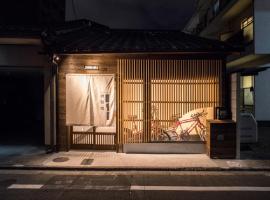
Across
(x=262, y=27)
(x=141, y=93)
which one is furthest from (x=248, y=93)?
(x=141, y=93)

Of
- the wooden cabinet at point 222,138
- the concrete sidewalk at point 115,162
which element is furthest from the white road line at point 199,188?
the wooden cabinet at point 222,138

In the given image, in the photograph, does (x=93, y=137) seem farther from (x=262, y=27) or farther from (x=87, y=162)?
(x=262, y=27)

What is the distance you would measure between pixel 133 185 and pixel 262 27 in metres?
13.3

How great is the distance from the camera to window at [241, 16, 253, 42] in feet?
60.3

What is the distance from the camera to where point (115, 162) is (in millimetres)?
10273

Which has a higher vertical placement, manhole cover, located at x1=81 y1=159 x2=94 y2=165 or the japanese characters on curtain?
the japanese characters on curtain

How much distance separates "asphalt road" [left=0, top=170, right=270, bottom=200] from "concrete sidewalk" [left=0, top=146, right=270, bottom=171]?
39cm

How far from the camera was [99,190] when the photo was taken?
24.6 feet

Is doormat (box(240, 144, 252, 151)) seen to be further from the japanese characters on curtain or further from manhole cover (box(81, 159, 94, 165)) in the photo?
manhole cover (box(81, 159, 94, 165))

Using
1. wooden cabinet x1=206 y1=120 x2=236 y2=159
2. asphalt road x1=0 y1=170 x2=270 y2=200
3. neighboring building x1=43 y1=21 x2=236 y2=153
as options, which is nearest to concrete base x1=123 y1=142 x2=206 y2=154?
neighboring building x1=43 y1=21 x2=236 y2=153

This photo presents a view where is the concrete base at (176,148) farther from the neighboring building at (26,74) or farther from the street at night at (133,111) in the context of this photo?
the neighboring building at (26,74)

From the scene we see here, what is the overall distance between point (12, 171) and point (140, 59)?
18.8ft

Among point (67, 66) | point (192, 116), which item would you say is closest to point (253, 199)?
point (192, 116)

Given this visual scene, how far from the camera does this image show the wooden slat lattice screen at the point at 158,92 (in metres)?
11.7
